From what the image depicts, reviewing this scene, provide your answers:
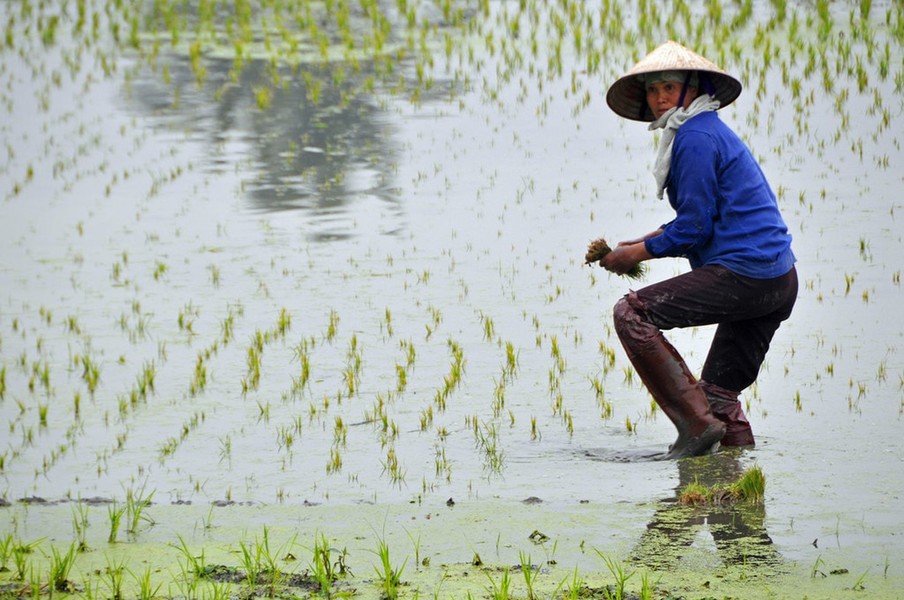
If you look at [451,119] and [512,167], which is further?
[451,119]

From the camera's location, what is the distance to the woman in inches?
200

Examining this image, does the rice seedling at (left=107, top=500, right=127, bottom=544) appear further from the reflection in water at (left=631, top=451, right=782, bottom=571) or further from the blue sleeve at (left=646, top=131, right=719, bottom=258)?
the blue sleeve at (left=646, top=131, right=719, bottom=258)

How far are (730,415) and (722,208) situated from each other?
84cm

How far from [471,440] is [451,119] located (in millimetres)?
7020

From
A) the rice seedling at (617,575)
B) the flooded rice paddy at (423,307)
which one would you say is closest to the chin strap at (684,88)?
the flooded rice paddy at (423,307)

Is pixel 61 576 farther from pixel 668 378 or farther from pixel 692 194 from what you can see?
pixel 692 194

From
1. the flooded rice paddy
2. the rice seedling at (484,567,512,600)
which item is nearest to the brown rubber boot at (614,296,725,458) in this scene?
the flooded rice paddy

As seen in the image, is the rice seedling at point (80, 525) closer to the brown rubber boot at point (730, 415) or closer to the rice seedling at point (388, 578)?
the rice seedling at point (388, 578)

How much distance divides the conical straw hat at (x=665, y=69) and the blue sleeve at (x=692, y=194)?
0.27 m

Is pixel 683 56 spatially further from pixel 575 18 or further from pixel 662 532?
pixel 575 18

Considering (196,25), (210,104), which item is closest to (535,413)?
(210,104)

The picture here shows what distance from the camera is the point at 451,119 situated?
1253 centimetres

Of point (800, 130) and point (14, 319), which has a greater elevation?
point (800, 130)

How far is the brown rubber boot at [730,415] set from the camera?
5.44 meters
